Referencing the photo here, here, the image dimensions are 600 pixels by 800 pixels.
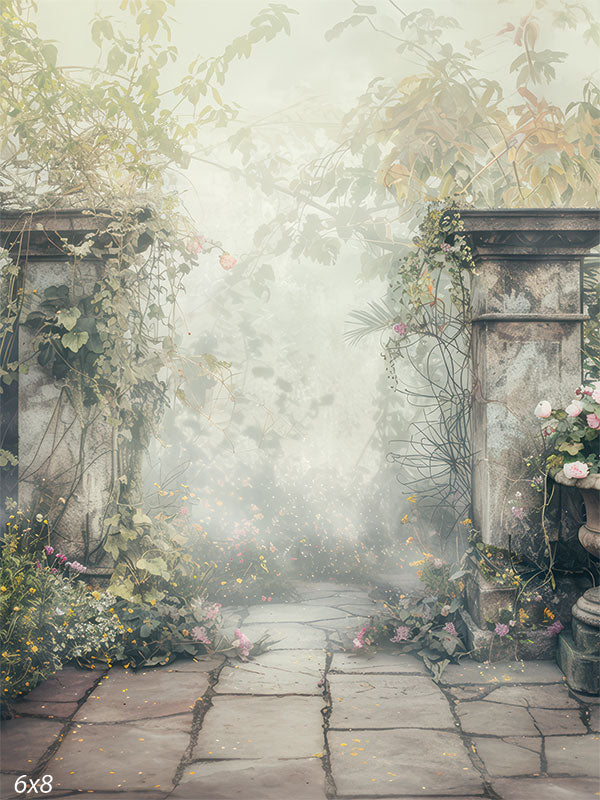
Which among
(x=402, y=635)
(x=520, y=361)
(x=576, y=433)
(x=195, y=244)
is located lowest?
(x=402, y=635)

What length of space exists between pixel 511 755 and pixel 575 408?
1.63 m

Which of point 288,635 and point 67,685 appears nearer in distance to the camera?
point 67,685

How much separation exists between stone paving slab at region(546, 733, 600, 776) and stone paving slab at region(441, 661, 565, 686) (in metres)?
0.63

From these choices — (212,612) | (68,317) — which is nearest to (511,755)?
(212,612)

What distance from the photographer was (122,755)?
265 centimetres

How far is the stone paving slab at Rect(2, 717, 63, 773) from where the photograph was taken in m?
2.57

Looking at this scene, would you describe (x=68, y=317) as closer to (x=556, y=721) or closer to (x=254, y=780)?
(x=254, y=780)

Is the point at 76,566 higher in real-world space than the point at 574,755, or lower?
higher

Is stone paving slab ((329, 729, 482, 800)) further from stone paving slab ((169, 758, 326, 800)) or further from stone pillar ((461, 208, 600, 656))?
stone pillar ((461, 208, 600, 656))

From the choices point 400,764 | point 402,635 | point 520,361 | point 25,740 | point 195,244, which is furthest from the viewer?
point 195,244

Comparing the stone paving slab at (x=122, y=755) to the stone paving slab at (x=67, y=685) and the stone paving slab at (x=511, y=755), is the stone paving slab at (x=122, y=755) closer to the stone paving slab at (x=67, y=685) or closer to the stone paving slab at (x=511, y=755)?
the stone paving slab at (x=67, y=685)

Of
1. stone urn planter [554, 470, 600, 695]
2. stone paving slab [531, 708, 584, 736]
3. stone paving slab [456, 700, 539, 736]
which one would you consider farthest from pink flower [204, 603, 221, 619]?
stone urn planter [554, 470, 600, 695]

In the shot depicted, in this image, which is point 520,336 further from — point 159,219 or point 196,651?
point 196,651

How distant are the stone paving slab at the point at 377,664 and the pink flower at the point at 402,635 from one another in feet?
0.31
